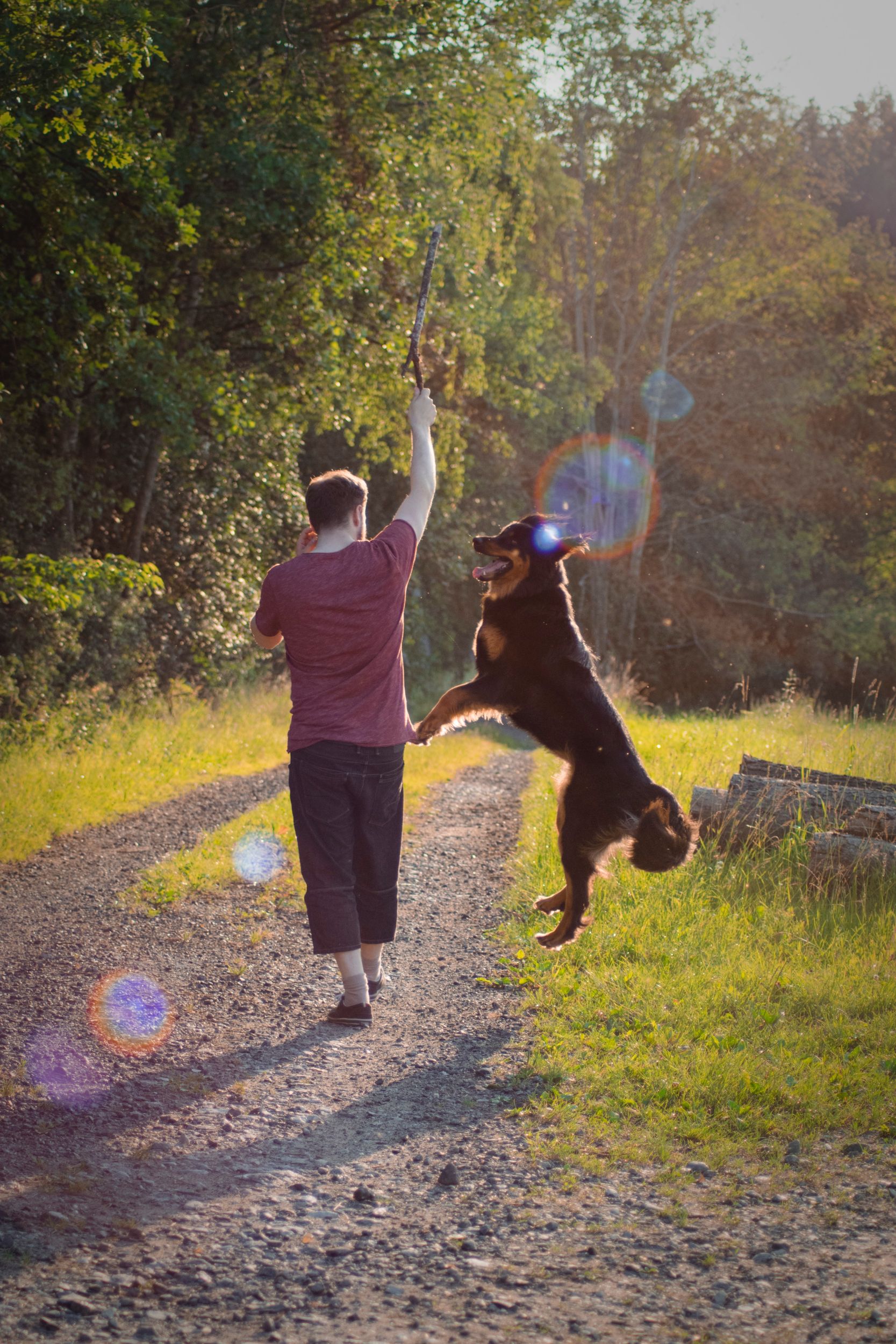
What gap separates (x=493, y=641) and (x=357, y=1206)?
265 centimetres

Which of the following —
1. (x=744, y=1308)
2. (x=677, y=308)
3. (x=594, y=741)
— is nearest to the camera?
(x=744, y=1308)

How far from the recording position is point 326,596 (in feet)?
13.2

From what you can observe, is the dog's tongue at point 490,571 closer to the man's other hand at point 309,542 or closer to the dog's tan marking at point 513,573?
the dog's tan marking at point 513,573

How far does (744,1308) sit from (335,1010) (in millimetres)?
2276

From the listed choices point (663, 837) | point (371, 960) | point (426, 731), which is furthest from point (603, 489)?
point (371, 960)

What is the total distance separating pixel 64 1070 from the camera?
12.2ft

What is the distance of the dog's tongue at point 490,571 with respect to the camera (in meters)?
4.64

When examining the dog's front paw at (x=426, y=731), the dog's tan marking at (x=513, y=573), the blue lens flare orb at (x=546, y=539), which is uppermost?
the blue lens flare orb at (x=546, y=539)

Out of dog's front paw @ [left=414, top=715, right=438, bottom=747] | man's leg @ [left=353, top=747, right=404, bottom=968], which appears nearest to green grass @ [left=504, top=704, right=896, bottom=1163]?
man's leg @ [left=353, top=747, right=404, bottom=968]

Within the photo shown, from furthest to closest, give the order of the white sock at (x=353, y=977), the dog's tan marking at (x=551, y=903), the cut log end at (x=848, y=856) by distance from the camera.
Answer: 1. the cut log end at (x=848, y=856)
2. the dog's tan marking at (x=551, y=903)
3. the white sock at (x=353, y=977)

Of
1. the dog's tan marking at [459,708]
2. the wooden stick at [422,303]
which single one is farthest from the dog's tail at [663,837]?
the wooden stick at [422,303]

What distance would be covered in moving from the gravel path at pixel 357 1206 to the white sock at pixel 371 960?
7.5 inches

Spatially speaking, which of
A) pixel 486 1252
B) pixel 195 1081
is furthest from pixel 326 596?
pixel 486 1252

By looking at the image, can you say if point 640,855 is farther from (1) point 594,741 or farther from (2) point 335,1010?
(2) point 335,1010
